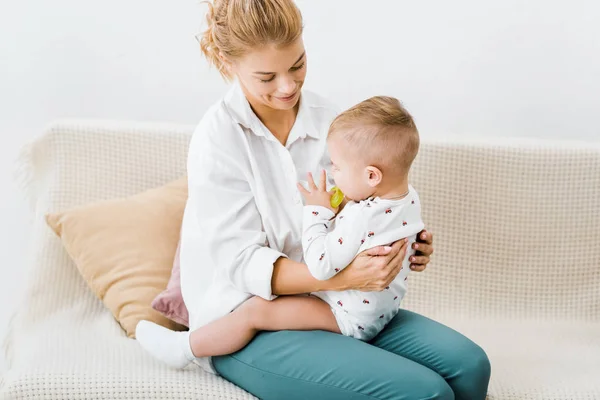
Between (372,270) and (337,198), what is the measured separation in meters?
0.18

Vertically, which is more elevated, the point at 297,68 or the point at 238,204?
the point at 297,68

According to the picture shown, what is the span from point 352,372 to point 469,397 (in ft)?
0.94

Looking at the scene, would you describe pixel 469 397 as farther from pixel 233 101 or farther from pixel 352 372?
pixel 233 101

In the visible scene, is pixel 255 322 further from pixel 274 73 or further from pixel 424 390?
pixel 274 73

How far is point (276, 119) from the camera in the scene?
1.95 meters

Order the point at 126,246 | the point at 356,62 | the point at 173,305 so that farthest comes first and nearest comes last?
the point at 356,62, the point at 126,246, the point at 173,305

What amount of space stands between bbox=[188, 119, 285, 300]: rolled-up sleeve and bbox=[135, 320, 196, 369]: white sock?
19 cm

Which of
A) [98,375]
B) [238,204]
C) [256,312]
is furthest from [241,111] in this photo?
[98,375]

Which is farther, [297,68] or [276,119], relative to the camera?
[276,119]

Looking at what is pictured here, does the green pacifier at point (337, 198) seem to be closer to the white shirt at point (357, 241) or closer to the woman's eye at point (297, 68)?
the white shirt at point (357, 241)

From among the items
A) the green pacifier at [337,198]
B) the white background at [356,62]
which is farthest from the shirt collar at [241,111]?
the white background at [356,62]

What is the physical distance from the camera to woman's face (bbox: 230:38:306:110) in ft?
5.76

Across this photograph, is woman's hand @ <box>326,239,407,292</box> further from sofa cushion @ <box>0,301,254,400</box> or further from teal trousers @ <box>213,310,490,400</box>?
sofa cushion @ <box>0,301,254,400</box>

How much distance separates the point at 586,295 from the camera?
2.45 m
